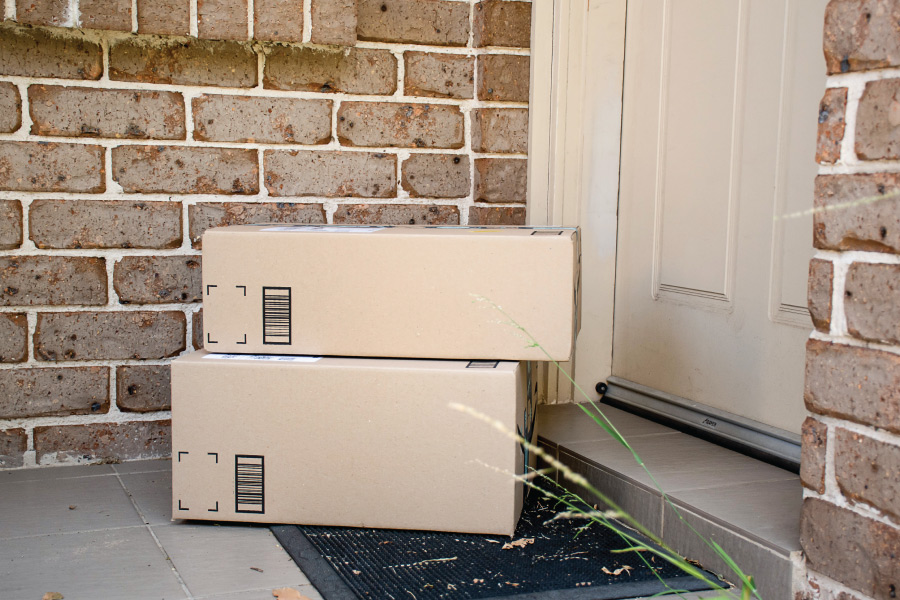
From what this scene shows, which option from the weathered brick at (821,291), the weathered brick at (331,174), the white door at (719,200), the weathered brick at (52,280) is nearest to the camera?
the weathered brick at (821,291)

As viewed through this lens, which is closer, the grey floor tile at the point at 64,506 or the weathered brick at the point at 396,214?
the grey floor tile at the point at 64,506

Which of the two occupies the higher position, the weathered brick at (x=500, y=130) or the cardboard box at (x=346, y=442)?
the weathered brick at (x=500, y=130)

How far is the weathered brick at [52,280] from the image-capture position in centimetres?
176

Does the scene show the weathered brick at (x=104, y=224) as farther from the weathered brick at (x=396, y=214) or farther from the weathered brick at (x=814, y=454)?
the weathered brick at (x=814, y=454)

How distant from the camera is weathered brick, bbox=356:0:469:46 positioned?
6.15ft

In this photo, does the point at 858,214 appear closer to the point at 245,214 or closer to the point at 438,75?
the point at 438,75

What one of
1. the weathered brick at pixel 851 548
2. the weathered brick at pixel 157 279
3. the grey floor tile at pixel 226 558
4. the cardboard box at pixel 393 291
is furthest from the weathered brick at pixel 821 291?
the weathered brick at pixel 157 279

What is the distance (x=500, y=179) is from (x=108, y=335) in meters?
0.94

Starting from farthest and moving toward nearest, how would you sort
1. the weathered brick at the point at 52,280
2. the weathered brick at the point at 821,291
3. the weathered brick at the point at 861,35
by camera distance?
1. the weathered brick at the point at 52,280
2. the weathered brick at the point at 821,291
3. the weathered brick at the point at 861,35

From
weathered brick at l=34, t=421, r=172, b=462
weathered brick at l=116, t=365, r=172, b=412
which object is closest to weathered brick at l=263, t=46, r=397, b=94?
weathered brick at l=116, t=365, r=172, b=412

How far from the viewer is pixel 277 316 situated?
4.83ft

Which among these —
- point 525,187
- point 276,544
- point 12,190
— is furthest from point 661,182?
point 12,190

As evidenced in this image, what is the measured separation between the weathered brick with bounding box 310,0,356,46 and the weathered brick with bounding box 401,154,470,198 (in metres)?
0.31

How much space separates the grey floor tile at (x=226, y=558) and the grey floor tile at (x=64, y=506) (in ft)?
0.45
